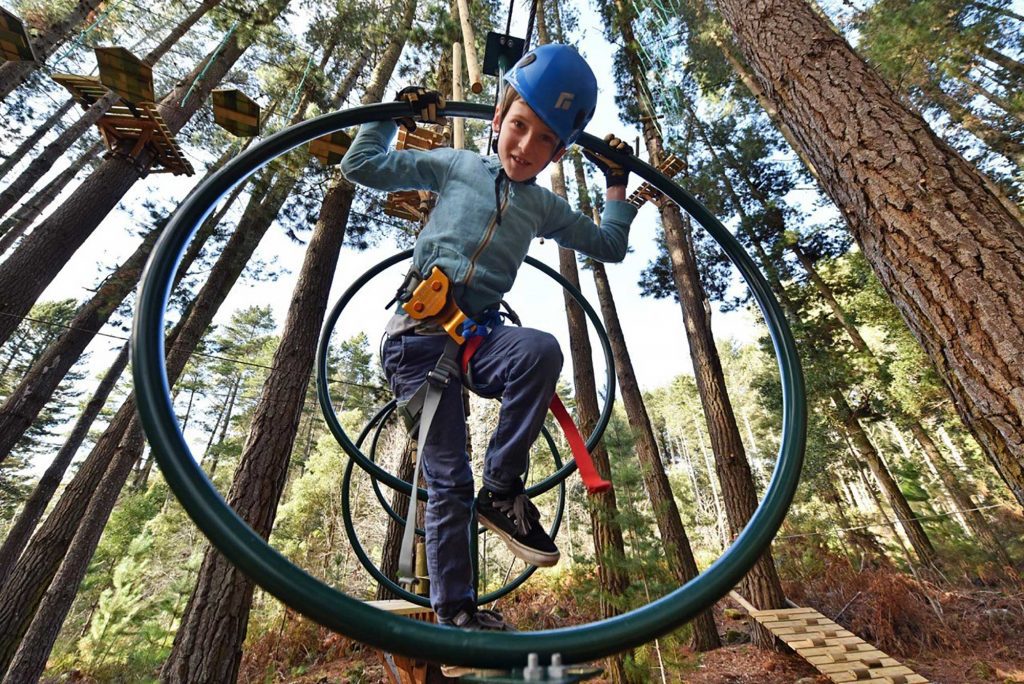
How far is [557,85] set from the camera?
1.39 m

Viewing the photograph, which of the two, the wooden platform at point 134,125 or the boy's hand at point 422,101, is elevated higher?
the wooden platform at point 134,125

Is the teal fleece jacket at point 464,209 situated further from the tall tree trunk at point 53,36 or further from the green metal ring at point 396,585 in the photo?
the tall tree trunk at point 53,36

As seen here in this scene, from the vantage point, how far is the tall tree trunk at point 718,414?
559cm

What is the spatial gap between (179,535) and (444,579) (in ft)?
75.4

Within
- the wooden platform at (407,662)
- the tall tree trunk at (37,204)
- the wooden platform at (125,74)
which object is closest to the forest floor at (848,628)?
the wooden platform at (407,662)

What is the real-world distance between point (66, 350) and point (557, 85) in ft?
31.8

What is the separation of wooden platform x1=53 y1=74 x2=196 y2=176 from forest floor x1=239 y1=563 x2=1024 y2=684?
689 cm

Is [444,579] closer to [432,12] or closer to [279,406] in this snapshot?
[279,406]

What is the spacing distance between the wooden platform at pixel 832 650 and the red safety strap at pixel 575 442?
4.17 meters

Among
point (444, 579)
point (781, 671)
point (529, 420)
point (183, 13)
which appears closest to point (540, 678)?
point (444, 579)

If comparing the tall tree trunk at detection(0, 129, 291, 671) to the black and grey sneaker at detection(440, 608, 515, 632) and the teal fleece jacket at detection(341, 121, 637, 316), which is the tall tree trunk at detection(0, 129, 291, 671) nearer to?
the teal fleece jacket at detection(341, 121, 637, 316)

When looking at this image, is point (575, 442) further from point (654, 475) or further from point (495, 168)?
point (654, 475)

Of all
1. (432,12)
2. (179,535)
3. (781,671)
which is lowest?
(781,671)

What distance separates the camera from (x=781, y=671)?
5.47m
